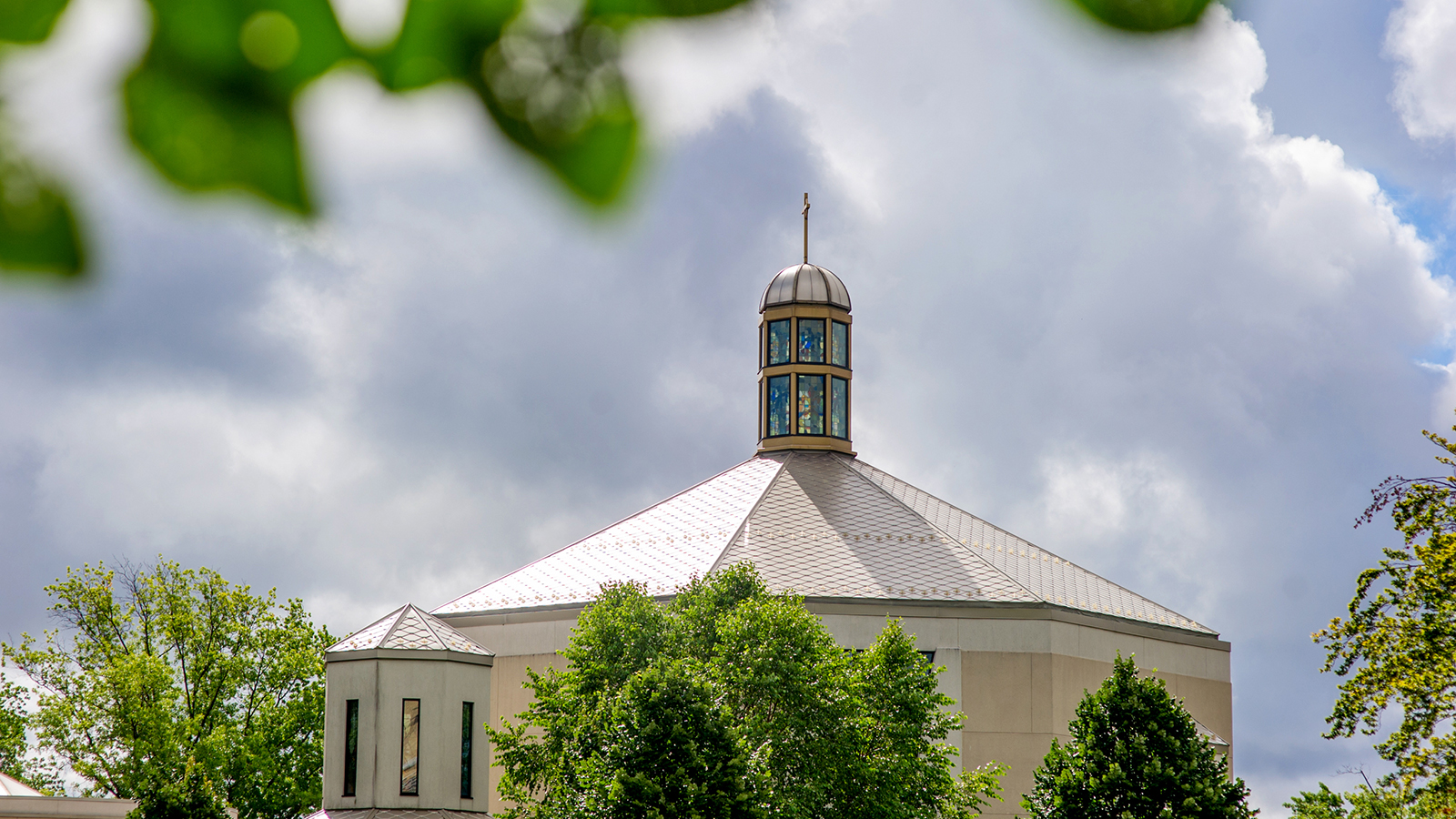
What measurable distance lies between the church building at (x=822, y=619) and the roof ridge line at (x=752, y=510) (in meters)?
0.10

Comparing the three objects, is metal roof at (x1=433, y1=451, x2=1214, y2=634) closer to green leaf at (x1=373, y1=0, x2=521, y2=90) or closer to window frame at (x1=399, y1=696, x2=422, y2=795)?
window frame at (x1=399, y1=696, x2=422, y2=795)

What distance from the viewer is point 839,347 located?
48.8m

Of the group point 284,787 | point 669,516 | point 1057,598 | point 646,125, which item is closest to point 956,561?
point 1057,598

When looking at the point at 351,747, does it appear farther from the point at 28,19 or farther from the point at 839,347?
the point at 28,19

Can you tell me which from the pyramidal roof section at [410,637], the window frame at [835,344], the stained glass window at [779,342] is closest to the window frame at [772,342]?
the stained glass window at [779,342]

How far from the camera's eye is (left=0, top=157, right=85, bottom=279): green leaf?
1.22 metres

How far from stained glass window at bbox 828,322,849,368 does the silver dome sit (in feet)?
2.39

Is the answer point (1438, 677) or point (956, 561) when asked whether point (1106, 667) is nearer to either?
point (956, 561)


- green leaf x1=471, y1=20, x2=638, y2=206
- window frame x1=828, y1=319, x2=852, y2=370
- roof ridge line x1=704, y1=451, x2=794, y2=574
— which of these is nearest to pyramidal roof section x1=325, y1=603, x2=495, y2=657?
roof ridge line x1=704, y1=451, x2=794, y2=574

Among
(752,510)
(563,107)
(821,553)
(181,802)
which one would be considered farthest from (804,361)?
(563,107)

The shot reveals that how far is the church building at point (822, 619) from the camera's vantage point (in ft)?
105

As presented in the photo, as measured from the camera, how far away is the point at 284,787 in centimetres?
4175

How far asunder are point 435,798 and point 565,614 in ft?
20.2

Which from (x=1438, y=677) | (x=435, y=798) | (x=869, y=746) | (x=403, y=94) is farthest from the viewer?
(x=435, y=798)
